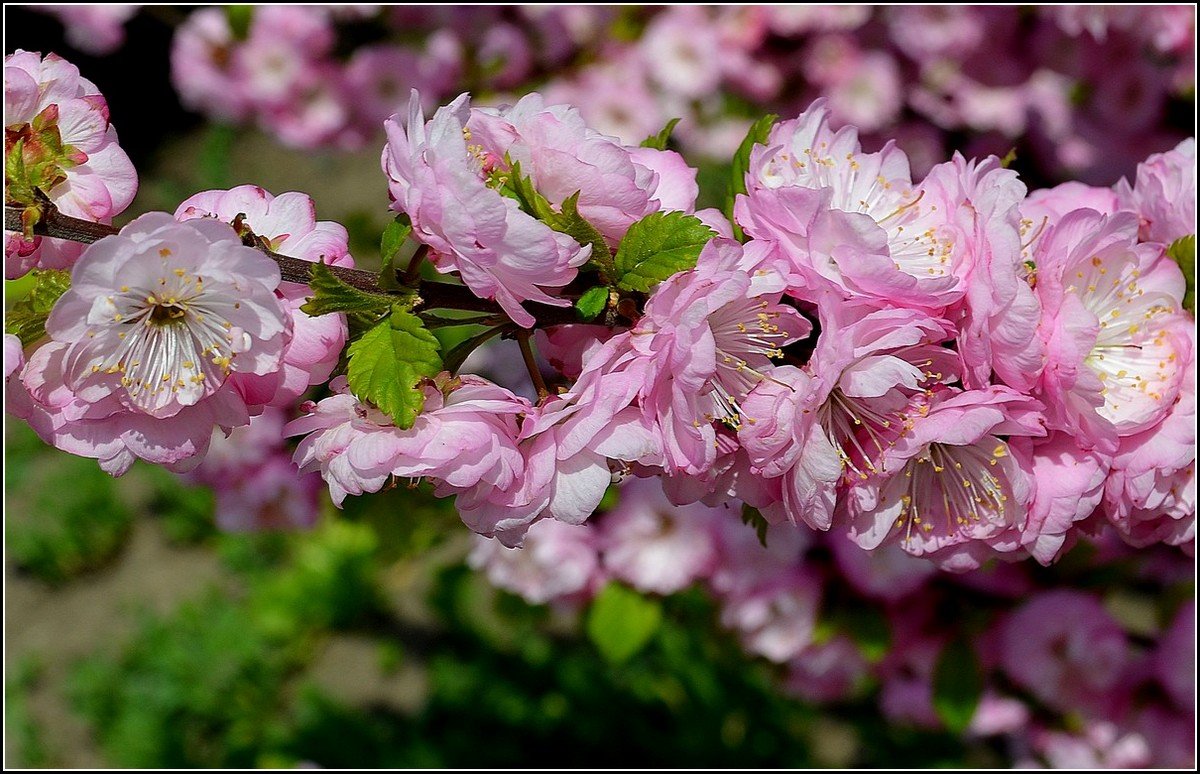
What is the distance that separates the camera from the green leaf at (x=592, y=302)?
2.55ft

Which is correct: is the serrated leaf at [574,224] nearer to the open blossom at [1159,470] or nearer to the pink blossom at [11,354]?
the pink blossom at [11,354]

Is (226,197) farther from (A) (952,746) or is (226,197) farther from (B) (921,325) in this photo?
(A) (952,746)

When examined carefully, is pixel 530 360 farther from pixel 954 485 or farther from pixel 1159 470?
pixel 1159 470

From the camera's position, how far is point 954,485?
926 millimetres

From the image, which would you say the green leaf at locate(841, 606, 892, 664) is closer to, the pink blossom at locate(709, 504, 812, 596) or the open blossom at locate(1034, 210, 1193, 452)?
the pink blossom at locate(709, 504, 812, 596)

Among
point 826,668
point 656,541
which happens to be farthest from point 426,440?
point 826,668

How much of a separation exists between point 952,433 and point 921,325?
0.09m

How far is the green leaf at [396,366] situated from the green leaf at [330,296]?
0.08ft

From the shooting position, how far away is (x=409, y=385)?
Result: 712 millimetres

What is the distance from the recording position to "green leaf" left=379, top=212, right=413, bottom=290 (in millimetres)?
739

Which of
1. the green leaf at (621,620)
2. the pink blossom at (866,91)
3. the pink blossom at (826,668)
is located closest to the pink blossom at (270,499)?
the green leaf at (621,620)

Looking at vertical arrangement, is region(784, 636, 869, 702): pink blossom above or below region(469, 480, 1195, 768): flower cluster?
below

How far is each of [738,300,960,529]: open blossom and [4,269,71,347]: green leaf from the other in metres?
0.55

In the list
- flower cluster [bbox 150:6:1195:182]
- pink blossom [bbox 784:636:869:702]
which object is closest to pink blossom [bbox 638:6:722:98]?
flower cluster [bbox 150:6:1195:182]
